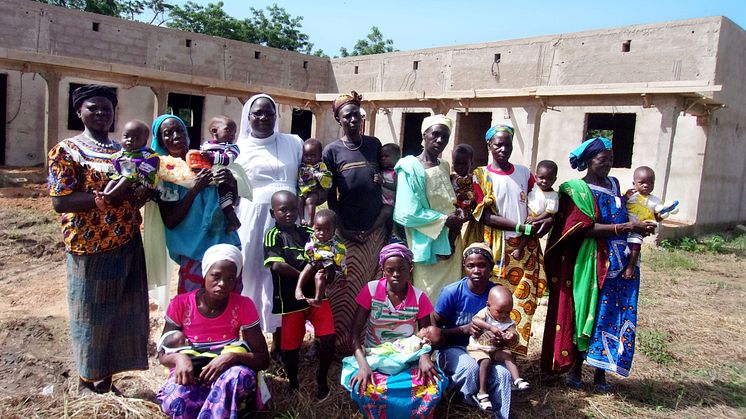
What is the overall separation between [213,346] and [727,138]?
12432mm

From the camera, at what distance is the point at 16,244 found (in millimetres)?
6656

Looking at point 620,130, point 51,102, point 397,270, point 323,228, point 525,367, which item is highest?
point 620,130

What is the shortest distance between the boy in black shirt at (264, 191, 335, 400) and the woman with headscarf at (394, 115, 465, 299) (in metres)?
0.71

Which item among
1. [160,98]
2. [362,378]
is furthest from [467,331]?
[160,98]

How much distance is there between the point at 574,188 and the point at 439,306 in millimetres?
1138

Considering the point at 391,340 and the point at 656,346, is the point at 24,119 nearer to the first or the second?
the point at 391,340

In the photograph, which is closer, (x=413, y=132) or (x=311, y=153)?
(x=311, y=153)

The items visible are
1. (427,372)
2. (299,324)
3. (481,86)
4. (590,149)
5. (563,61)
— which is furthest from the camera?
(481,86)

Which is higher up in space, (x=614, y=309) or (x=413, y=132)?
(x=413, y=132)

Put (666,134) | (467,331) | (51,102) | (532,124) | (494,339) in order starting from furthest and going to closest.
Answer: (51,102)
(532,124)
(666,134)
(467,331)
(494,339)

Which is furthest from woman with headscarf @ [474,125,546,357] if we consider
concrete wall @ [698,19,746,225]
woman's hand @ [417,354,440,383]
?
concrete wall @ [698,19,746,225]

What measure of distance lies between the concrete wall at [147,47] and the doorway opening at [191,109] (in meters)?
0.90

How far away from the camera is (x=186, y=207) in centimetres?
294

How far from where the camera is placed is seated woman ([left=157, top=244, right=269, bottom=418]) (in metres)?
2.41
